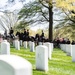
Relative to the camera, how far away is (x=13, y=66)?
3.23 meters

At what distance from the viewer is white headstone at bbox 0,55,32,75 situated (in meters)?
3.22

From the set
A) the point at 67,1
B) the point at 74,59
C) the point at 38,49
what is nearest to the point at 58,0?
the point at 67,1

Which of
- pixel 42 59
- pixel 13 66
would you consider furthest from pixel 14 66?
pixel 42 59

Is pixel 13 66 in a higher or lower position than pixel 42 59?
higher

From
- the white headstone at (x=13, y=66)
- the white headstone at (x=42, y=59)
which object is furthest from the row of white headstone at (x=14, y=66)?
the white headstone at (x=42, y=59)

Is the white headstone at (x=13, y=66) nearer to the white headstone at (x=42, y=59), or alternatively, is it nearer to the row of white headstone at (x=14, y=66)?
the row of white headstone at (x=14, y=66)

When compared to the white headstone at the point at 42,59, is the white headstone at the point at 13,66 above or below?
above

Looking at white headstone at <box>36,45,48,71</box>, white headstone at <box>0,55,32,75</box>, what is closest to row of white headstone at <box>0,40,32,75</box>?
white headstone at <box>0,55,32,75</box>

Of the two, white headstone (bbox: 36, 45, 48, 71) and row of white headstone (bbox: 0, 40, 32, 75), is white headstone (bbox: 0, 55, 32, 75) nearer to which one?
row of white headstone (bbox: 0, 40, 32, 75)

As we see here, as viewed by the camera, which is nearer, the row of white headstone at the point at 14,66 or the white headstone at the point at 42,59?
the row of white headstone at the point at 14,66

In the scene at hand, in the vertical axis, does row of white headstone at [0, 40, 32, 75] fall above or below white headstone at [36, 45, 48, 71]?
above

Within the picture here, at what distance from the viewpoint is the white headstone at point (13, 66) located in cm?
322

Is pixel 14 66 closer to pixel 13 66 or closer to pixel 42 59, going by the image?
pixel 13 66

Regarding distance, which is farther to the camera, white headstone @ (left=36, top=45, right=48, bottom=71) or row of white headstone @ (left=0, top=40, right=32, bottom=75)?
white headstone @ (left=36, top=45, right=48, bottom=71)
